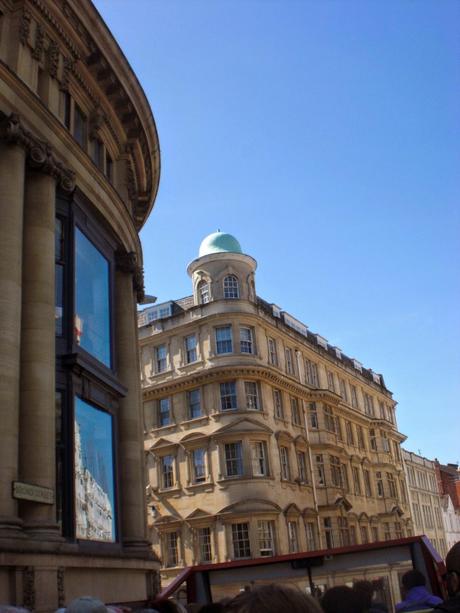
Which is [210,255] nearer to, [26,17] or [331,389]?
[331,389]

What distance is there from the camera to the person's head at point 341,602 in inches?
226

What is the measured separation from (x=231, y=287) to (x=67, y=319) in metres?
28.7

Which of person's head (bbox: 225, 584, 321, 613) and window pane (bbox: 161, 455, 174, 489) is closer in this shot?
person's head (bbox: 225, 584, 321, 613)

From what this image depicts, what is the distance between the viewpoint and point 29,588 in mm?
12508

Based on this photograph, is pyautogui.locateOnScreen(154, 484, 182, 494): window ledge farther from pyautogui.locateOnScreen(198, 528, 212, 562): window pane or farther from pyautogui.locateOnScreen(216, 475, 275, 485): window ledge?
pyautogui.locateOnScreen(216, 475, 275, 485): window ledge

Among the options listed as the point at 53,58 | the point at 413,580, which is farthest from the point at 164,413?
the point at 413,580

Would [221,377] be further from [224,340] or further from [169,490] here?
[169,490]

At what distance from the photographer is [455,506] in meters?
100

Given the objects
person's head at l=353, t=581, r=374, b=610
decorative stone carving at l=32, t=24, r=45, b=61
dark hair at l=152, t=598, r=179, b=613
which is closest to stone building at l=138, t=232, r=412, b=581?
decorative stone carving at l=32, t=24, r=45, b=61

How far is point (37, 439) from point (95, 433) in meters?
3.14

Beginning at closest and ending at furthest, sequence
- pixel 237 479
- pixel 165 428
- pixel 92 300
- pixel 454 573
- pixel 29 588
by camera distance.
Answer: pixel 454 573
pixel 29 588
pixel 92 300
pixel 237 479
pixel 165 428

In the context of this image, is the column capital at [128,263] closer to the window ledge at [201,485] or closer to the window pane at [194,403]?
the window ledge at [201,485]

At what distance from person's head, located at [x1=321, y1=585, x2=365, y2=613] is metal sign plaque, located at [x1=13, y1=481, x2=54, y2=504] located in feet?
28.6

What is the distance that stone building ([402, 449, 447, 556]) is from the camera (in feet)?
244
